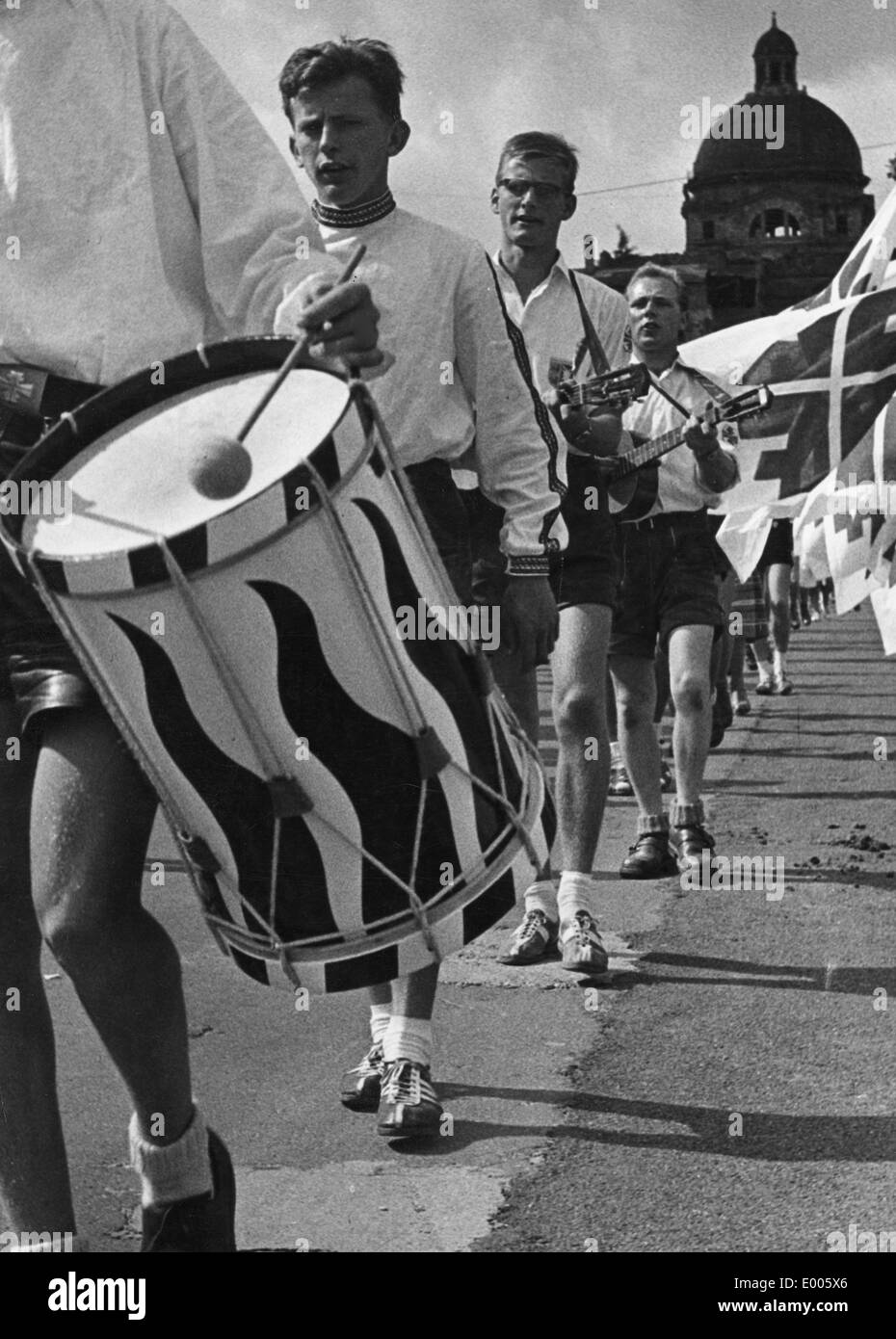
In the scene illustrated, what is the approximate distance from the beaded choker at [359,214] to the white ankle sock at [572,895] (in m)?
1.83

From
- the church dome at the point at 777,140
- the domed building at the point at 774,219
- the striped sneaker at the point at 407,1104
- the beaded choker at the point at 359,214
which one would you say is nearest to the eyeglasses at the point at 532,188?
the church dome at the point at 777,140

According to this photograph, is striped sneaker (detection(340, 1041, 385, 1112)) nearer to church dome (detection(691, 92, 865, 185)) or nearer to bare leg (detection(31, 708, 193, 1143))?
bare leg (detection(31, 708, 193, 1143))

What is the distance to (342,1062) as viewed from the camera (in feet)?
14.5

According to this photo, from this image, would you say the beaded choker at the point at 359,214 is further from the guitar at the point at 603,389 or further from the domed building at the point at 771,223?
the domed building at the point at 771,223

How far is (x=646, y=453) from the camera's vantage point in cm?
708

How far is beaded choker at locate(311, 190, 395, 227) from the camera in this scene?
14.1 feet

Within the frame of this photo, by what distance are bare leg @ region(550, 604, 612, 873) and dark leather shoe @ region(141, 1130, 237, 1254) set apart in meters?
2.62

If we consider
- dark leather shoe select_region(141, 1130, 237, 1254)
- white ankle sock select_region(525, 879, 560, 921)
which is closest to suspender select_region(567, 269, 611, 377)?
white ankle sock select_region(525, 879, 560, 921)

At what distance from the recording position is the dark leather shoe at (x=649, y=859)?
680 centimetres

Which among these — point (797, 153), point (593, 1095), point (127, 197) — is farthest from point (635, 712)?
point (797, 153)

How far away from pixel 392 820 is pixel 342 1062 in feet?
5.57

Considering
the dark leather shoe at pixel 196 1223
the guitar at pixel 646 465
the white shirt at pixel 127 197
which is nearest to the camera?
the dark leather shoe at pixel 196 1223
